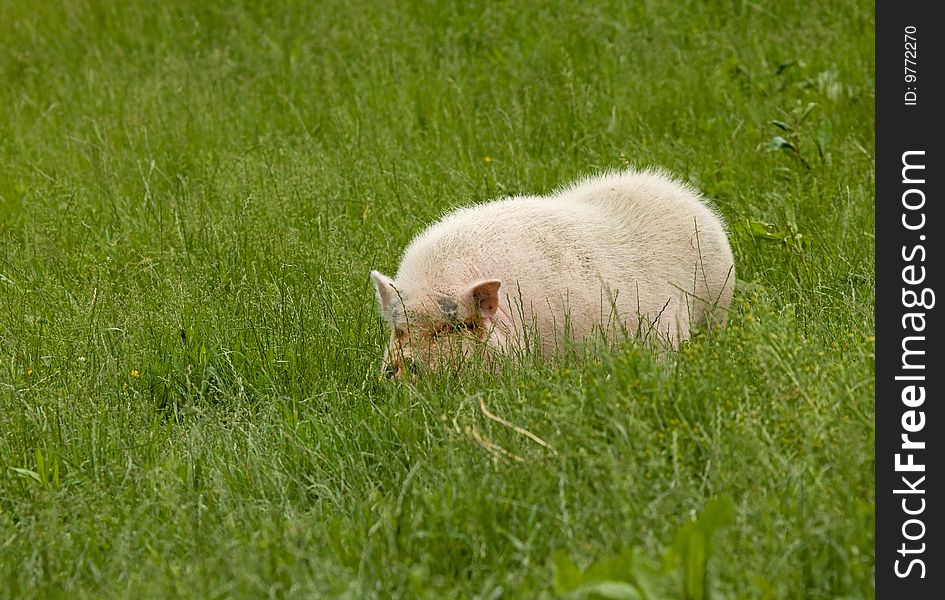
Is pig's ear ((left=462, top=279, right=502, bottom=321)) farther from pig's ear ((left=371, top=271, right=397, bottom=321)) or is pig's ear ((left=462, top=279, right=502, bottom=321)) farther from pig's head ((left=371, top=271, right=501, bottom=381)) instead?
pig's ear ((left=371, top=271, right=397, bottom=321))

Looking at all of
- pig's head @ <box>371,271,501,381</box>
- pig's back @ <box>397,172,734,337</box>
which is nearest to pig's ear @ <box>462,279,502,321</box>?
pig's head @ <box>371,271,501,381</box>

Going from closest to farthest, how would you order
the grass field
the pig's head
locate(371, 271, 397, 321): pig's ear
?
the grass field < the pig's head < locate(371, 271, 397, 321): pig's ear

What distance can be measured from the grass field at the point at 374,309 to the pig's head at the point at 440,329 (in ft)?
0.42

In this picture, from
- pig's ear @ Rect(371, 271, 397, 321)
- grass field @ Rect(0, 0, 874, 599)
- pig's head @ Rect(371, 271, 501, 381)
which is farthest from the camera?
pig's ear @ Rect(371, 271, 397, 321)

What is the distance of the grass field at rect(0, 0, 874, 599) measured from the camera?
10.5 feet

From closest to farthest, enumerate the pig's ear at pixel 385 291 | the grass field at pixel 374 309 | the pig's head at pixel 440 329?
the grass field at pixel 374 309
the pig's head at pixel 440 329
the pig's ear at pixel 385 291

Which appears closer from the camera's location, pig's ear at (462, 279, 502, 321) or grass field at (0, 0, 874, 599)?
grass field at (0, 0, 874, 599)

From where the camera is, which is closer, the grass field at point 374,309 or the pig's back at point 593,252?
the grass field at point 374,309

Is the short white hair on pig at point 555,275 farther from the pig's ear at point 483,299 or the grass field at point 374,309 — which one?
the grass field at point 374,309

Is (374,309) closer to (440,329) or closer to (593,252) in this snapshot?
(440,329)

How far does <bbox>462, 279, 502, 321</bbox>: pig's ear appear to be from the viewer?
444 cm

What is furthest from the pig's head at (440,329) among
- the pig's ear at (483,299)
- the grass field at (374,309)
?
the grass field at (374,309)

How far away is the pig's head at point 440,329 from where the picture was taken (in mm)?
4438
